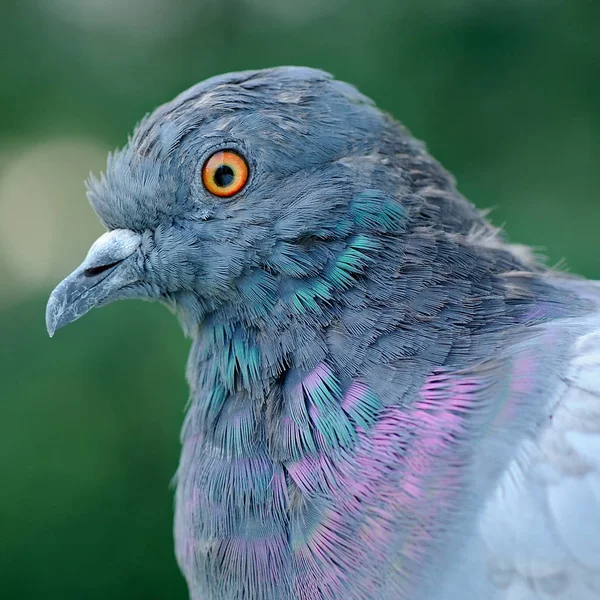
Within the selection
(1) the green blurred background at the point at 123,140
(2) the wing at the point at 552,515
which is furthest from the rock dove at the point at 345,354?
(1) the green blurred background at the point at 123,140

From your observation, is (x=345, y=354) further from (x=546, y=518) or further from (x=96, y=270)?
(x=96, y=270)

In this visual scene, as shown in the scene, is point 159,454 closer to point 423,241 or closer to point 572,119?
point 423,241

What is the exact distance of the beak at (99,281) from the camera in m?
2.37

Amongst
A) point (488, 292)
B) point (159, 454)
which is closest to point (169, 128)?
point (488, 292)

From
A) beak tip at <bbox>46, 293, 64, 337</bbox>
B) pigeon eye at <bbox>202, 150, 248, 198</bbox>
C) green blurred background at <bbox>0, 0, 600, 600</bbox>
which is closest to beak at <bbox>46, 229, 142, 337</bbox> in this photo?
beak tip at <bbox>46, 293, 64, 337</bbox>

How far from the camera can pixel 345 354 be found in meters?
2.14

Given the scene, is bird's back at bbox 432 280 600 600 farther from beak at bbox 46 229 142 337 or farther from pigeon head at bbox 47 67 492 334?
beak at bbox 46 229 142 337

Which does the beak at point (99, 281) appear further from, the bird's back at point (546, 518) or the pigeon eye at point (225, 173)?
the bird's back at point (546, 518)

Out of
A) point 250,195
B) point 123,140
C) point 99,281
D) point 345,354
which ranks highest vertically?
point 123,140

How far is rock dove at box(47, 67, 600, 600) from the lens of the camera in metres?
1.86

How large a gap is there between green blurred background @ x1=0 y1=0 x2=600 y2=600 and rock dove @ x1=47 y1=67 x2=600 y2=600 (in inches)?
80.4

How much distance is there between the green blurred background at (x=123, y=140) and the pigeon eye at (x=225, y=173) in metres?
2.19

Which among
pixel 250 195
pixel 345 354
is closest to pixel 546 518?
pixel 345 354

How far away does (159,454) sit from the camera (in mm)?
4418
